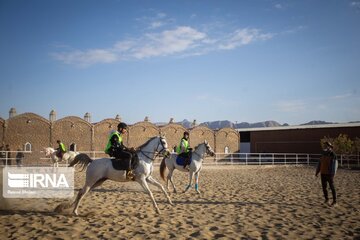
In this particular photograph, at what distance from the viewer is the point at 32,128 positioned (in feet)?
96.2

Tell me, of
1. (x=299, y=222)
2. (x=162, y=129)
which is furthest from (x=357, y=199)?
(x=162, y=129)

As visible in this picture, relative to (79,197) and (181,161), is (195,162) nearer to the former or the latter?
(181,161)

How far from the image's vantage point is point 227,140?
41.1m

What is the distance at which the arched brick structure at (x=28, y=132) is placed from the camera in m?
28.4

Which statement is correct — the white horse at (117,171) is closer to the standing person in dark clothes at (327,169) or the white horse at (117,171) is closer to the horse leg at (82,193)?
the horse leg at (82,193)

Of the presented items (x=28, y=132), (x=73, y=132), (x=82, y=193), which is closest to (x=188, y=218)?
(x=82, y=193)

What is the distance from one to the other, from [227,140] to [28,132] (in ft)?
84.4

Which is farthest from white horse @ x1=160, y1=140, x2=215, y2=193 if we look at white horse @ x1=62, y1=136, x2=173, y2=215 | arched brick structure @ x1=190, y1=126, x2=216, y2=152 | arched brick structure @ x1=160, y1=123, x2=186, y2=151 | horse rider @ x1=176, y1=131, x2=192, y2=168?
arched brick structure @ x1=190, y1=126, x2=216, y2=152

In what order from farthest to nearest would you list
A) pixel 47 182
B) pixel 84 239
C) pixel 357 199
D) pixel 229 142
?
pixel 229 142, pixel 47 182, pixel 357 199, pixel 84 239

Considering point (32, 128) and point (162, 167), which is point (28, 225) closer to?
point (162, 167)

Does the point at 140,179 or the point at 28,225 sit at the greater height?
the point at 140,179

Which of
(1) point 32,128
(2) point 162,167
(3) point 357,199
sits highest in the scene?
(1) point 32,128

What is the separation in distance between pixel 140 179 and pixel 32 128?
25.6 meters

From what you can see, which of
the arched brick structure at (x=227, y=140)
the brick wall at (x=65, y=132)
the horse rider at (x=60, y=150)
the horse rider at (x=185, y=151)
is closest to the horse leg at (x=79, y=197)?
the horse rider at (x=185, y=151)
